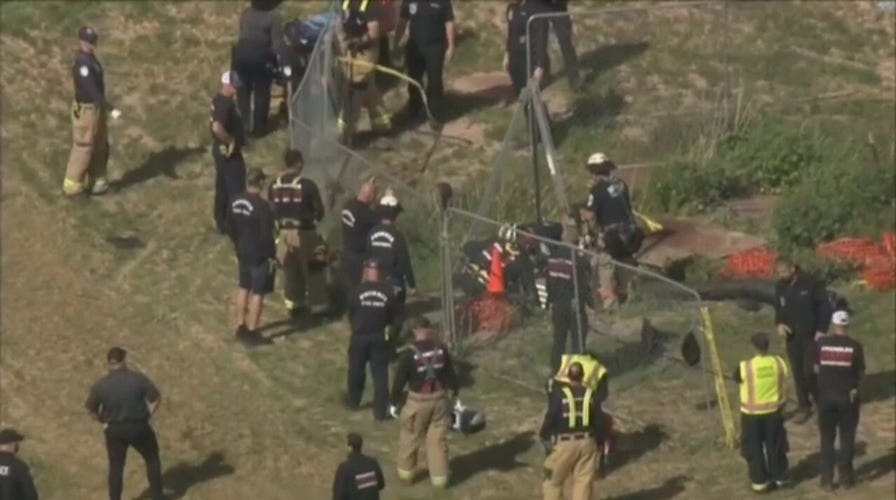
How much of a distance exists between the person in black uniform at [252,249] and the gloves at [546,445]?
386 cm

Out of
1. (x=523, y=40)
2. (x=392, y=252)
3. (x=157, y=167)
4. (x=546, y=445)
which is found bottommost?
(x=546, y=445)

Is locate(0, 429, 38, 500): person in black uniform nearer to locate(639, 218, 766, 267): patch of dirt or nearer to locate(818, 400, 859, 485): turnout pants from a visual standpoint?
locate(818, 400, 859, 485): turnout pants

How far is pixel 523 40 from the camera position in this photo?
3322cm

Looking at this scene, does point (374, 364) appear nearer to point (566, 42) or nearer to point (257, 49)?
point (257, 49)

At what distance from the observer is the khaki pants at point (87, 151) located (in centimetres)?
3145

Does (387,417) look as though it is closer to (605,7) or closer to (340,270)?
(340,270)

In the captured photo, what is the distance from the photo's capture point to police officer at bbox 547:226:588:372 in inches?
1067

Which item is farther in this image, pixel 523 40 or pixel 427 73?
pixel 427 73

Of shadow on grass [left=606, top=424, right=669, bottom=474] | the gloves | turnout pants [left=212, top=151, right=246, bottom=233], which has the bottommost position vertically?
shadow on grass [left=606, top=424, right=669, bottom=474]

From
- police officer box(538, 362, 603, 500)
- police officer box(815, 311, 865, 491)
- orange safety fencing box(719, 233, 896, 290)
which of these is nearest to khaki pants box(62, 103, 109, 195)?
orange safety fencing box(719, 233, 896, 290)

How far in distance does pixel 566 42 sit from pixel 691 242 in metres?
3.10

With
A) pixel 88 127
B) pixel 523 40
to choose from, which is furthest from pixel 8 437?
pixel 523 40

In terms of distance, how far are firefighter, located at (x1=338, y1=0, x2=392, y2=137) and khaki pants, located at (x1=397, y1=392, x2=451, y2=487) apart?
750cm

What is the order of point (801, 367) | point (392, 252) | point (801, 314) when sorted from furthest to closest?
point (392, 252) < point (801, 367) < point (801, 314)
